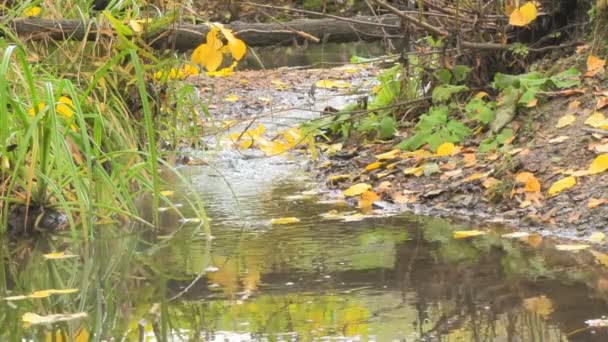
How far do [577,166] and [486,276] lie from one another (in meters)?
1.35

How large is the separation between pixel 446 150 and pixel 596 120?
2.75 feet

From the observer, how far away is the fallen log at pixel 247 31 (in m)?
5.39

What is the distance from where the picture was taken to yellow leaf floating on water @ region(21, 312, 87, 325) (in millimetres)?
3312

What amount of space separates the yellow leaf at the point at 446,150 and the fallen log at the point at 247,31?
72 centimetres

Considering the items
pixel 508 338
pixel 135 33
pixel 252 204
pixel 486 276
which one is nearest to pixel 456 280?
pixel 486 276

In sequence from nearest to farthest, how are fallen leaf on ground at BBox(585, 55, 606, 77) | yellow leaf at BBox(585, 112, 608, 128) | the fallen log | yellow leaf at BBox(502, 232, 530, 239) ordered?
yellow leaf at BBox(502, 232, 530, 239), yellow leaf at BBox(585, 112, 608, 128), the fallen log, fallen leaf on ground at BBox(585, 55, 606, 77)

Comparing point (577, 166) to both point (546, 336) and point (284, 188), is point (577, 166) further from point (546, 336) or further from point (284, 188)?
point (546, 336)

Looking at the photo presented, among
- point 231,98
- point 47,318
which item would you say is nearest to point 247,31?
point 47,318

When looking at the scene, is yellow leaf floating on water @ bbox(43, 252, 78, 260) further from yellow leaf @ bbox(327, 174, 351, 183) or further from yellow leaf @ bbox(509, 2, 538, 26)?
yellow leaf @ bbox(509, 2, 538, 26)

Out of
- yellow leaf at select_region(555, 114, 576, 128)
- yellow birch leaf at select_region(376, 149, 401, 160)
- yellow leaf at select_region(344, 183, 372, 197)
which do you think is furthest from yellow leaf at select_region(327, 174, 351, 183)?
yellow leaf at select_region(555, 114, 576, 128)

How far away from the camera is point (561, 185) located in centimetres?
468

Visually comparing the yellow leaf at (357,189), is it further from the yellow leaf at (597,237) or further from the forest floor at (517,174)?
the yellow leaf at (597,237)

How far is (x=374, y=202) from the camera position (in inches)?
206

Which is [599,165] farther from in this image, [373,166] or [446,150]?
[373,166]
